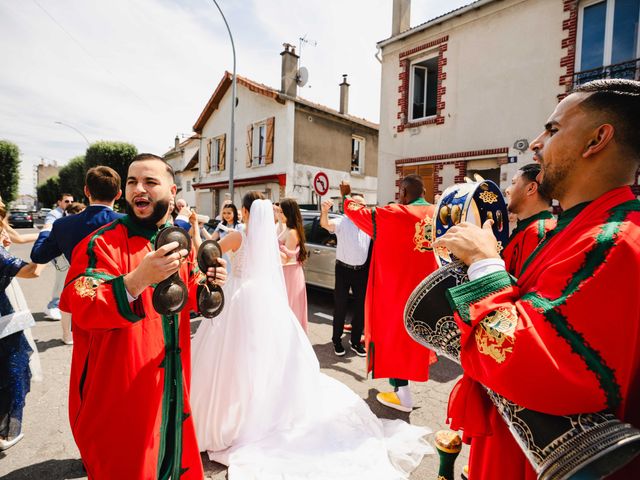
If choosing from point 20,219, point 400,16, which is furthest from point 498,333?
point 20,219

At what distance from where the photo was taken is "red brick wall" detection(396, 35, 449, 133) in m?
10.6

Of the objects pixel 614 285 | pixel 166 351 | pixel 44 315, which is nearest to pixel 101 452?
pixel 166 351

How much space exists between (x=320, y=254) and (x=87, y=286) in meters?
5.82

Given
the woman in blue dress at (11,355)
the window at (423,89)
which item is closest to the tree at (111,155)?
the window at (423,89)

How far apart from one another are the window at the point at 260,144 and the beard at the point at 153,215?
1580 cm

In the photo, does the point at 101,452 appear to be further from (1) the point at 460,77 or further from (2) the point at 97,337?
(1) the point at 460,77

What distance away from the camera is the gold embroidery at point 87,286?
1.52 meters

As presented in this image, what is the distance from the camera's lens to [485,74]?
9742 mm

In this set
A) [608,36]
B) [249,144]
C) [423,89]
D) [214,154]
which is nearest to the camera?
[608,36]

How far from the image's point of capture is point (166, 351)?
1791mm

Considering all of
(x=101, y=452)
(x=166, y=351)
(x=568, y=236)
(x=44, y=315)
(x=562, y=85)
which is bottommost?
(x=44, y=315)

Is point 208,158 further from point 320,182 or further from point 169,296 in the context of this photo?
point 169,296

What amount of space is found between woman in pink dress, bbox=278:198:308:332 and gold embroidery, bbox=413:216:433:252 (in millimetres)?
1808

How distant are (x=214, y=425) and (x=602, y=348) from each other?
264 cm
